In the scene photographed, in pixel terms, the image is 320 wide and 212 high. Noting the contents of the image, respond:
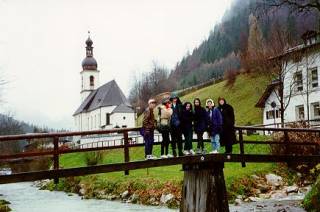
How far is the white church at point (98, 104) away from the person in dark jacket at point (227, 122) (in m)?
71.5

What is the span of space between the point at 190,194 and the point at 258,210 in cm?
560

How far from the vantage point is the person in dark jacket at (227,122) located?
16.0 metres

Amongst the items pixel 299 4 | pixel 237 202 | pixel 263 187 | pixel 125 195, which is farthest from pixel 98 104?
pixel 299 4

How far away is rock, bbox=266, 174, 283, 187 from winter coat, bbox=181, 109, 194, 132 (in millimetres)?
12978

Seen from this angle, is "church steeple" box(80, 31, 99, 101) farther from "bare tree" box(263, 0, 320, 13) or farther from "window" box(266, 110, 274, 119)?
"bare tree" box(263, 0, 320, 13)

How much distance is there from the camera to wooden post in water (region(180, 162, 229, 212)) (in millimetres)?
15544

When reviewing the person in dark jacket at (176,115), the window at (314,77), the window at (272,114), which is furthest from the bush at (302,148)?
the window at (272,114)

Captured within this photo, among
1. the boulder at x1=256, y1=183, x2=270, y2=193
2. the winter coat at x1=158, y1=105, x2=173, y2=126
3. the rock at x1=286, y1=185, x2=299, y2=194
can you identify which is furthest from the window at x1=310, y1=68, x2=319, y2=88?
the winter coat at x1=158, y1=105, x2=173, y2=126

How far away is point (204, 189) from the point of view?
15.7m

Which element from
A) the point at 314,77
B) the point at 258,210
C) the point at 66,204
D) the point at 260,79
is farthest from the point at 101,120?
the point at 258,210

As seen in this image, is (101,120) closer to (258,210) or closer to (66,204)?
(66,204)

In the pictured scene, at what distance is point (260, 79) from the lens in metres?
75.4

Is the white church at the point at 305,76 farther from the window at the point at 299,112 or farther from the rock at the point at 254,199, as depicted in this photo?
the rock at the point at 254,199

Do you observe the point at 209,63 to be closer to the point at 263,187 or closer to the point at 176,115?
the point at 263,187
